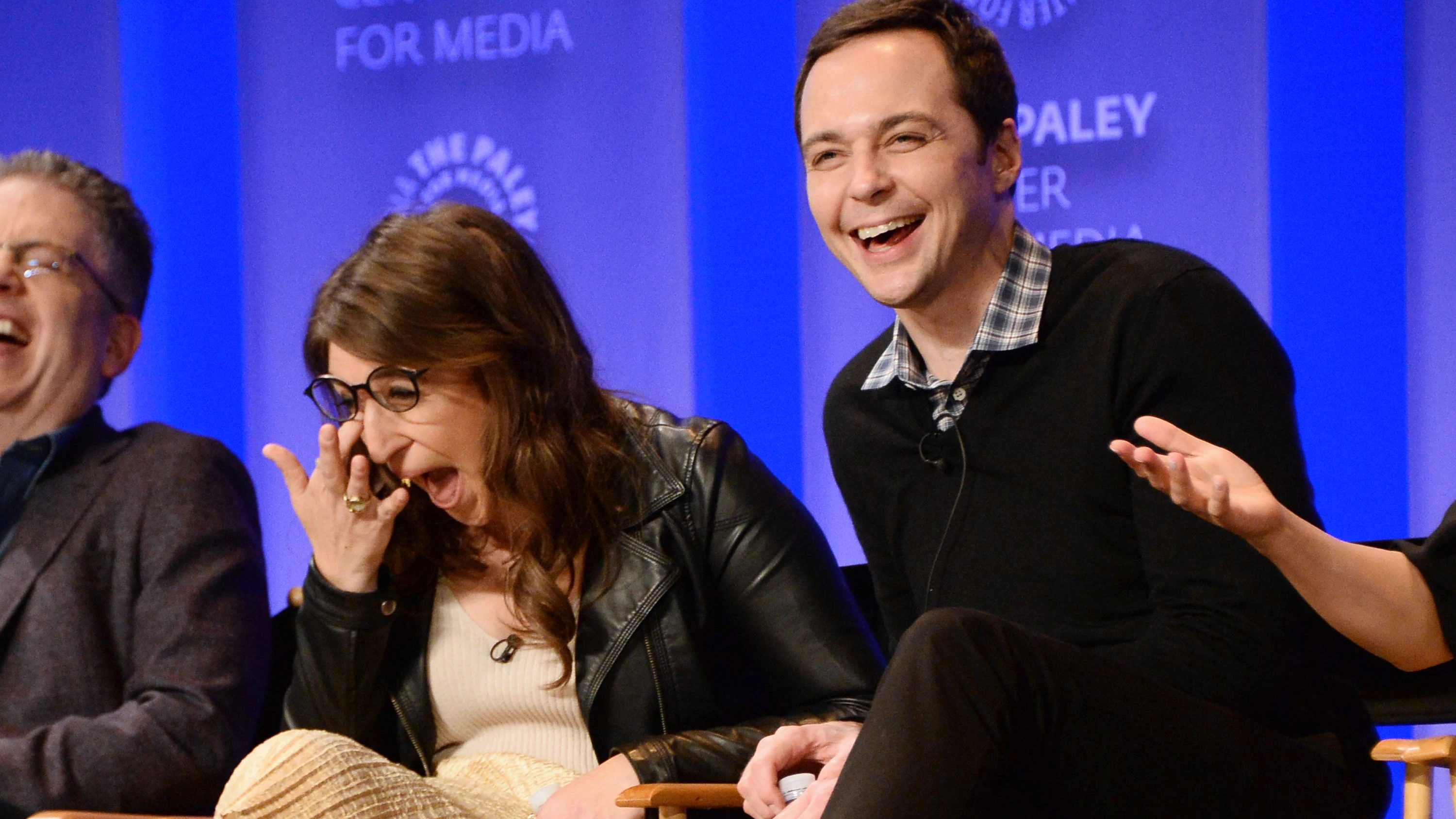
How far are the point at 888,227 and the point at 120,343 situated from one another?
1.53 meters

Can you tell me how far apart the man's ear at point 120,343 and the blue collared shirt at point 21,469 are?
180mm

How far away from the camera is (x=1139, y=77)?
3350mm

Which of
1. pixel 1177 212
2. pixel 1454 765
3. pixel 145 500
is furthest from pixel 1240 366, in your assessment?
pixel 145 500

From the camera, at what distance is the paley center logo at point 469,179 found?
13.0 feet

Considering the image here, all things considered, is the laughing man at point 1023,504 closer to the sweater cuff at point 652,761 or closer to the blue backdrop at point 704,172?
the sweater cuff at point 652,761

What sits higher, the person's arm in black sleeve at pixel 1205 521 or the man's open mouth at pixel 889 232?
the man's open mouth at pixel 889 232

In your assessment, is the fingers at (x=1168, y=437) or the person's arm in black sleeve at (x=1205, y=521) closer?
the fingers at (x=1168, y=437)

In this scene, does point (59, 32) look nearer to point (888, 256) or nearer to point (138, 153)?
point (138, 153)

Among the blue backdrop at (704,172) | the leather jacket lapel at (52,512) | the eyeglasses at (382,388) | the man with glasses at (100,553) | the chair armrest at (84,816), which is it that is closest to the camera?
the chair armrest at (84,816)

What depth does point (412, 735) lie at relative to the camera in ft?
7.57

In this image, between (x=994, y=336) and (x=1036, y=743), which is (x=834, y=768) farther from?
(x=994, y=336)

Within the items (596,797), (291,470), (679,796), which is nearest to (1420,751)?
(679,796)

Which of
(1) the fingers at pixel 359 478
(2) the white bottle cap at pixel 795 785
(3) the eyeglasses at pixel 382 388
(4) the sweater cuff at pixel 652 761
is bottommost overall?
(4) the sweater cuff at pixel 652 761

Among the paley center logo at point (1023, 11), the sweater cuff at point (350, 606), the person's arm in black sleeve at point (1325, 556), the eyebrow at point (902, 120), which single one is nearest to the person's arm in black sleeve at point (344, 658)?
the sweater cuff at point (350, 606)
